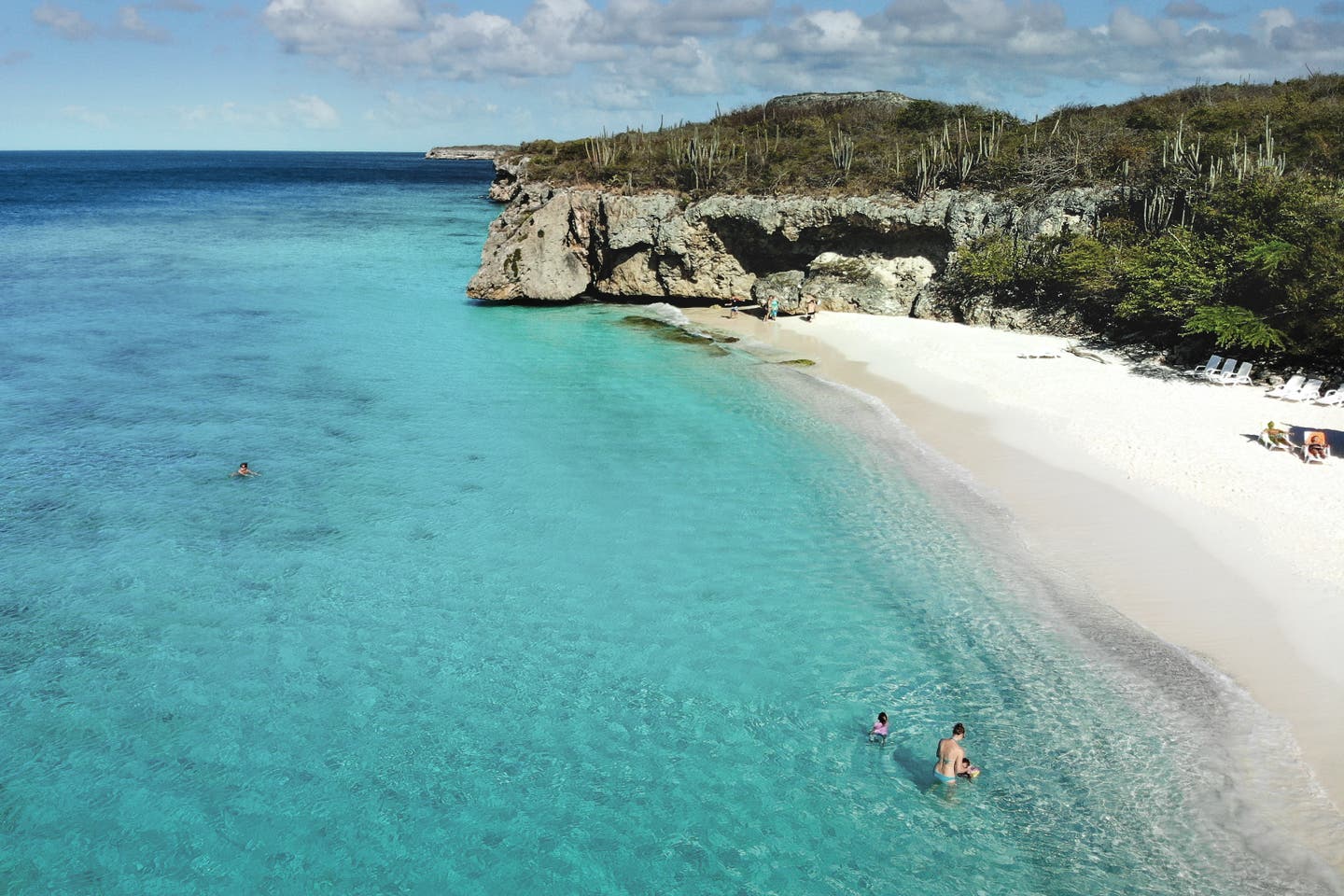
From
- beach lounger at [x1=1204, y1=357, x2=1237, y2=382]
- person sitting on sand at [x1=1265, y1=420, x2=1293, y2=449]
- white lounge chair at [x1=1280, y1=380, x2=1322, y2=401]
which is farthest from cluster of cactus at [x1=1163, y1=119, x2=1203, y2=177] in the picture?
person sitting on sand at [x1=1265, y1=420, x2=1293, y2=449]

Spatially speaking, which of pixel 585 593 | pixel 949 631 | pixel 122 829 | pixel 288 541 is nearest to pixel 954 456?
pixel 949 631

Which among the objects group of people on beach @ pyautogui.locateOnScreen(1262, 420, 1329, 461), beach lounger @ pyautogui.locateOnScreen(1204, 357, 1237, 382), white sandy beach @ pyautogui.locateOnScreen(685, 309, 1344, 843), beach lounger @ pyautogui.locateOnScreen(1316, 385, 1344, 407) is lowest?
white sandy beach @ pyautogui.locateOnScreen(685, 309, 1344, 843)

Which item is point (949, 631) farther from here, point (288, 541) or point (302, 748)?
point (288, 541)

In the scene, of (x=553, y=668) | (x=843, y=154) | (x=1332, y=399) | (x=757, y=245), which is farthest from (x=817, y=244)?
(x=553, y=668)

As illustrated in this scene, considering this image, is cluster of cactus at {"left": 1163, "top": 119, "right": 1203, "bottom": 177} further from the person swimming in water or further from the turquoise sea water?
the person swimming in water

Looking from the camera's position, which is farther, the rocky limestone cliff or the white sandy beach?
the rocky limestone cliff

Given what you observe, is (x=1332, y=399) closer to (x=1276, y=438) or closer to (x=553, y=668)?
(x=1276, y=438)

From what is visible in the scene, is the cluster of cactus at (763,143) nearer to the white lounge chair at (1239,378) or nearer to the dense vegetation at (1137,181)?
the dense vegetation at (1137,181)

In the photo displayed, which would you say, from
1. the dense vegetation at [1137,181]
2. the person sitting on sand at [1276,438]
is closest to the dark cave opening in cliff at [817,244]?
the dense vegetation at [1137,181]
